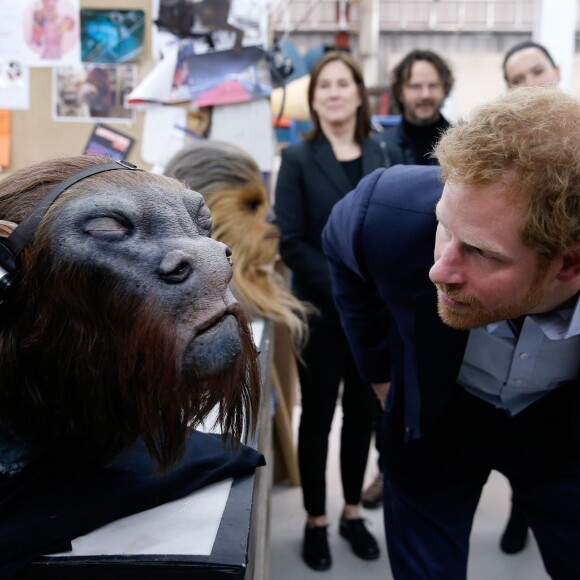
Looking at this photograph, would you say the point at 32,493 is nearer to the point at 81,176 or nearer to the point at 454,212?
the point at 81,176

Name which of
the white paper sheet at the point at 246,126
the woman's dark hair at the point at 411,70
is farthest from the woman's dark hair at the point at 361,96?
the woman's dark hair at the point at 411,70

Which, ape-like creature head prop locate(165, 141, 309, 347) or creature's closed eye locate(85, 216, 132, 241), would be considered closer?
creature's closed eye locate(85, 216, 132, 241)

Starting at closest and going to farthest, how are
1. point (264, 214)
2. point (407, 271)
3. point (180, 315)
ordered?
point (180, 315) → point (407, 271) → point (264, 214)

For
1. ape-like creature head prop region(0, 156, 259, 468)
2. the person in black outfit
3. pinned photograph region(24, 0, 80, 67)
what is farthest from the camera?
the person in black outfit

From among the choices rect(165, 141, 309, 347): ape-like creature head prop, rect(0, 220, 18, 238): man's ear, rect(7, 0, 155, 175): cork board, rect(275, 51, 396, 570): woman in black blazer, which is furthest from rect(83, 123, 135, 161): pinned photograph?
rect(0, 220, 18, 238): man's ear

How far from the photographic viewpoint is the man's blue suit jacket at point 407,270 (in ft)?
4.25

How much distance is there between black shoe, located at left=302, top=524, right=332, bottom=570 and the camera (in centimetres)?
217

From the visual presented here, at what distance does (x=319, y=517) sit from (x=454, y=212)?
1.47 metres

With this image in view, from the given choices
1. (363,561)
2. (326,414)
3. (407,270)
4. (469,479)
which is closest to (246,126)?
(326,414)

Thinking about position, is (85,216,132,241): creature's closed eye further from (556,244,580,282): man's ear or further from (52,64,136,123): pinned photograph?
(52,64,136,123): pinned photograph

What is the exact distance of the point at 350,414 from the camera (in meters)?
2.26

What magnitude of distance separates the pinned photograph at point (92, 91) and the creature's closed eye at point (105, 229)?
5.16 ft

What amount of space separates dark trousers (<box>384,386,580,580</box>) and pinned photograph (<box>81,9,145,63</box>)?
136cm

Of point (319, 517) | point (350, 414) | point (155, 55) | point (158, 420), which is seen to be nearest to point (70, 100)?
point (155, 55)
